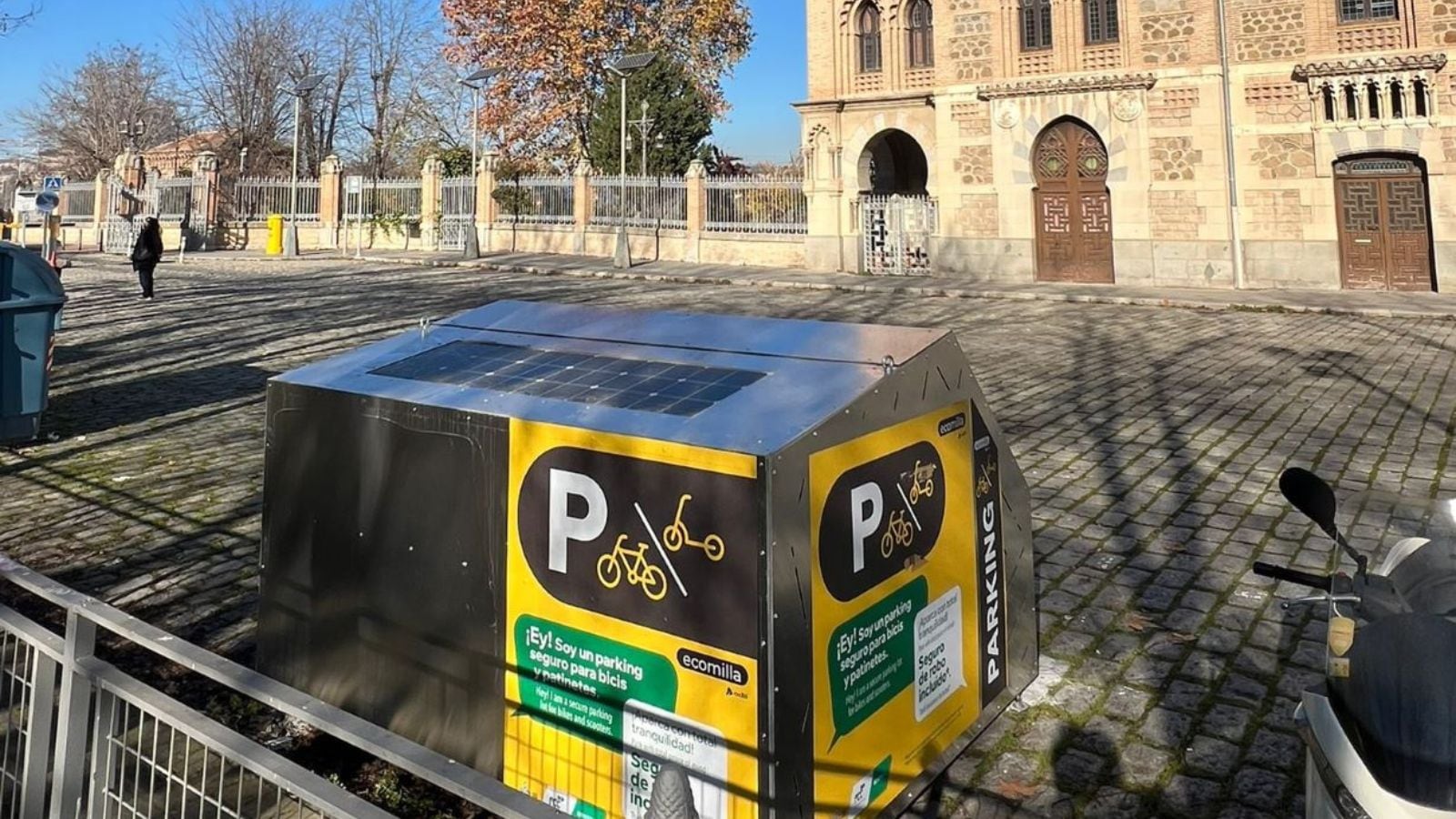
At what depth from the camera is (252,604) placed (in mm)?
5066

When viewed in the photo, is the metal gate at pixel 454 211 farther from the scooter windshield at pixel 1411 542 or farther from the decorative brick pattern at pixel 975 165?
the scooter windshield at pixel 1411 542

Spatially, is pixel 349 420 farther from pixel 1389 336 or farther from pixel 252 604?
pixel 1389 336

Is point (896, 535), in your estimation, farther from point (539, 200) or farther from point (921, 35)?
point (539, 200)

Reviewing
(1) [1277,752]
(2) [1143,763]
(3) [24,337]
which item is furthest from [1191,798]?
(3) [24,337]

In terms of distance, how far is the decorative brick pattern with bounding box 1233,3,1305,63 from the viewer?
74.4 ft

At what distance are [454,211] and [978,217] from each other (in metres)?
21.2

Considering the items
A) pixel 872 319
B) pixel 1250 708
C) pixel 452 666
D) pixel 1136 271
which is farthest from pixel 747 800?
pixel 1136 271

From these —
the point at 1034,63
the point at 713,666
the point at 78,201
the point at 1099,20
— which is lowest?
the point at 713,666

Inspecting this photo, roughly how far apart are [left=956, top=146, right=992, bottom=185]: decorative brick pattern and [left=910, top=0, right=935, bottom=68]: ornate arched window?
336 centimetres

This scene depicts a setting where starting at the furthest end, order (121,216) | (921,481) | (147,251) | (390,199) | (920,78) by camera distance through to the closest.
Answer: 1. (390,199)
2. (121,216)
3. (920,78)
4. (147,251)
5. (921,481)

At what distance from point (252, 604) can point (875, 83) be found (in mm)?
27676

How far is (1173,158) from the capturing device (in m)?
24.2

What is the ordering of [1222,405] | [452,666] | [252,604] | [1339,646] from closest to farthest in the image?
[1339,646], [452,666], [252,604], [1222,405]

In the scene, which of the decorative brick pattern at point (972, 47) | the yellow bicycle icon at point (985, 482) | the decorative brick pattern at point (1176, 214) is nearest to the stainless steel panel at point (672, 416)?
the yellow bicycle icon at point (985, 482)
